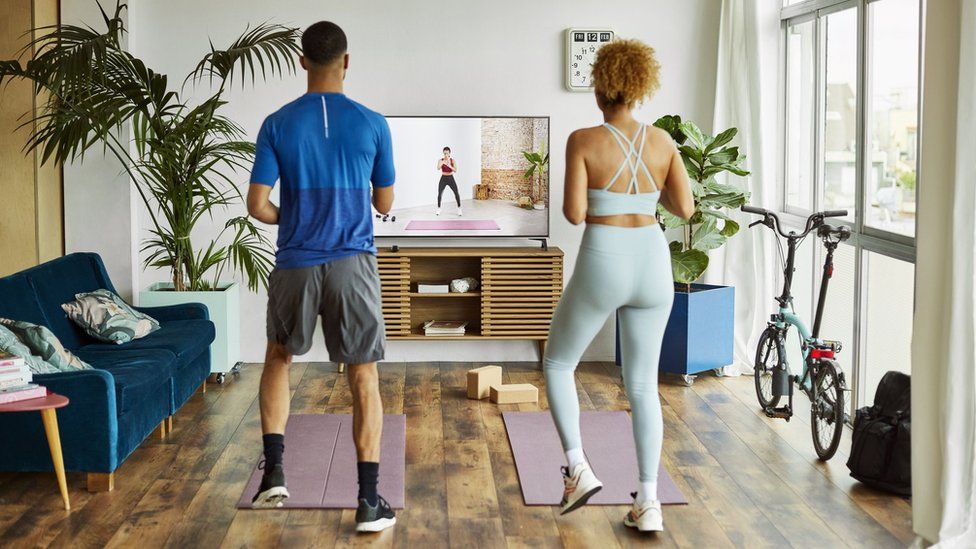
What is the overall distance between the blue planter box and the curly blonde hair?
2.57m

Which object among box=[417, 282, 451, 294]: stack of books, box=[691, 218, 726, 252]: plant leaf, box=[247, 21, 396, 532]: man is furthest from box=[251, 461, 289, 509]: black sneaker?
box=[691, 218, 726, 252]: plant leaf

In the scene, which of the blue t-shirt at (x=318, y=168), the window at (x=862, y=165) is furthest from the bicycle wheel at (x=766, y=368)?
the blue t-shirt at (x=318, y=168)

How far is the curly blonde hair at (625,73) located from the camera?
3.19m

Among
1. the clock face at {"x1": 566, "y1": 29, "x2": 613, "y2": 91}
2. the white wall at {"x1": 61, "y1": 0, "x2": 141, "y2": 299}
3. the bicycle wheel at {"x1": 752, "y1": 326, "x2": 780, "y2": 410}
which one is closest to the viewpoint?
the bicycle wheel at {"x1": 752, "y1": 326, "x2": 780, "y2": 410}

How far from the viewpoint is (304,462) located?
4.15 metres

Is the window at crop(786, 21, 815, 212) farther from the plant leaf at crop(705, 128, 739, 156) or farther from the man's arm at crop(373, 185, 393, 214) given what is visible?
the man's arm at crop(373, 185, 393, 214)

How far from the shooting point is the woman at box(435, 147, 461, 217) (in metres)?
6.20

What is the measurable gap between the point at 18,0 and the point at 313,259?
11.4 ft

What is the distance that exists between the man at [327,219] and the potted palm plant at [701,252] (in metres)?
2.56

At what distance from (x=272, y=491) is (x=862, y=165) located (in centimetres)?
291

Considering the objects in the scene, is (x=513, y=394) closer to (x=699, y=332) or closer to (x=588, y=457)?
(x=588, y=457)

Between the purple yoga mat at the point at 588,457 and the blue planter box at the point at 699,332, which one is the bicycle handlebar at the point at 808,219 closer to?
the blue planter box at the point at 699,332

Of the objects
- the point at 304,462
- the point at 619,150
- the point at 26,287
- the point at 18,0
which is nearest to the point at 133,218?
the point at 18,0

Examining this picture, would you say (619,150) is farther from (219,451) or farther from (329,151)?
(219,451)
